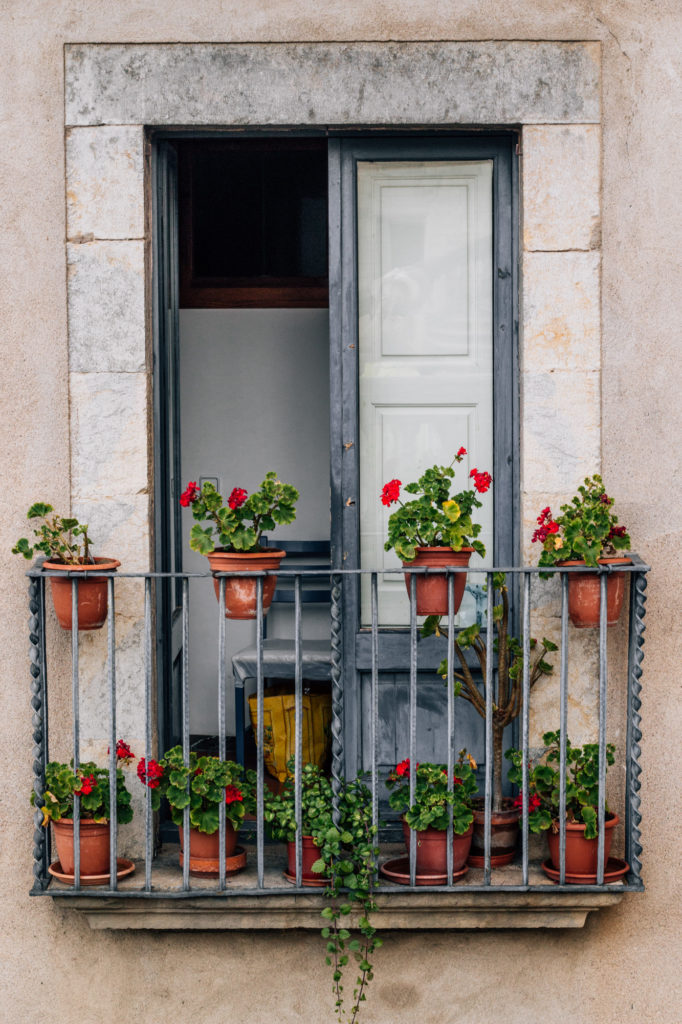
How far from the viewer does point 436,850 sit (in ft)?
12.7

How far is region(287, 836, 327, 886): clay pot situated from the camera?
3.90m

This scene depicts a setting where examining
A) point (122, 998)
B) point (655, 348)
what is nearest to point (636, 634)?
point (655, 348)

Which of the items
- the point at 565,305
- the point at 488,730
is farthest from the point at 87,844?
the point at 565,305

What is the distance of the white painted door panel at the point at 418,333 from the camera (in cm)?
419

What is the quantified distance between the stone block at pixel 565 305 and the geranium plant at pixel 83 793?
6.58ft

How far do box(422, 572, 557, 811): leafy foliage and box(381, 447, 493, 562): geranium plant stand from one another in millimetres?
310

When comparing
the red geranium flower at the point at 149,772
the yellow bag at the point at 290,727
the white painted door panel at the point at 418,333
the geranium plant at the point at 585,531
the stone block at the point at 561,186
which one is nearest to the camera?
the geranium plant at the point at 585,531

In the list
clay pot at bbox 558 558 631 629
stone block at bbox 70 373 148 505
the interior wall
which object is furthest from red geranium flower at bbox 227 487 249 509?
the interior wall

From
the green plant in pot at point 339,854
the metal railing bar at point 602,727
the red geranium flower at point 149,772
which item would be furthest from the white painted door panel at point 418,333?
the red geranium flower at point 149,772

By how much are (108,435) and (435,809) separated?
1668 millimetres

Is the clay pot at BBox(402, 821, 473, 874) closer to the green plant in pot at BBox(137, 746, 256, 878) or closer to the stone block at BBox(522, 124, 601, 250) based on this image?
the green plant in pot at BBox(137, 746, 256, 878)

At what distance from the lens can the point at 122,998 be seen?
4.07 meters

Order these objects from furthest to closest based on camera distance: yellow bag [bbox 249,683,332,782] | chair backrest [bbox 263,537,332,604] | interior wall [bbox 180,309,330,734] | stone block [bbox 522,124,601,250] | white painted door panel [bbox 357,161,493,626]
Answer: interior wall [bbox 180,309,330,734] < chair backrest [bbox 263,537,332,604] < yellow bag [bbox 249,683,332,782] < white painted door panel [bbox 357,161,493,626] < stone block [bbox 522,124,601,250]

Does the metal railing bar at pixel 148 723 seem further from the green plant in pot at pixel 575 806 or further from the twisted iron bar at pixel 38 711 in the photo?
the green plant in pot at pixel 575 806
